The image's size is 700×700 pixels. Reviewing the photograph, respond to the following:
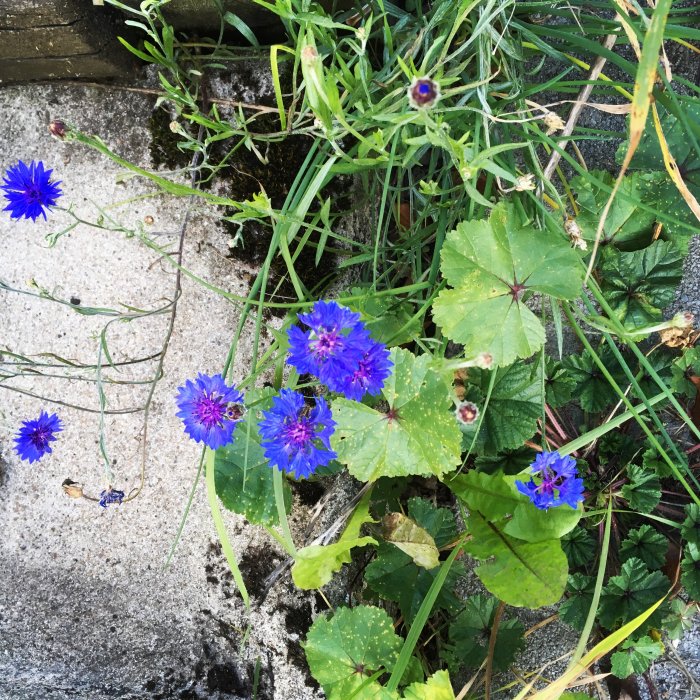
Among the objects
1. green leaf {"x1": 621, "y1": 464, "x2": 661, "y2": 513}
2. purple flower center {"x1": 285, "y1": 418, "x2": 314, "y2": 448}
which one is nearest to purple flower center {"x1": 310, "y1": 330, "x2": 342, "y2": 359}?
purple flower center {"x1": 285, "y1": 418, "x2": 314, "y2": 448}

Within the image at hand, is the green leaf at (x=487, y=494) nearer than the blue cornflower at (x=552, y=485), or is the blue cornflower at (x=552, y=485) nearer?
the blue cornflower at (x=552, y=485)

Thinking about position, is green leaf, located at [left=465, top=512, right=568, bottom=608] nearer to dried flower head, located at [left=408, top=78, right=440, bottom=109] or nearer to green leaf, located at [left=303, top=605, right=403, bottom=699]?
green leaf, located at [left=303, top=605, right=403, bottom=699]

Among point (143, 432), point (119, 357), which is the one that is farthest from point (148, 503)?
point (119, 357)

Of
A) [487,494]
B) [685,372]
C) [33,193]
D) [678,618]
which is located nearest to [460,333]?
[487,494]

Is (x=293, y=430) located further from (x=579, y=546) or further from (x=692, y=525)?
(x=692, y=525)

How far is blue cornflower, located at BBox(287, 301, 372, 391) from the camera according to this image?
0.71 meters

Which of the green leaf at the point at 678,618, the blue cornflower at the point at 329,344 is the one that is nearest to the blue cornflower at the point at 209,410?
the blue cornflower at the point at 329,344

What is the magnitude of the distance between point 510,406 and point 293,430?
43cm

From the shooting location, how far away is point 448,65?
1.02 metres

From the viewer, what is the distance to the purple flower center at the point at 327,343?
71 cm

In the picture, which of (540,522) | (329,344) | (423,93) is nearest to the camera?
(423,93)

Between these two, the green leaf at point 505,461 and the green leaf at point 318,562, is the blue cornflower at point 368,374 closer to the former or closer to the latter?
the green leaf at point 318,562

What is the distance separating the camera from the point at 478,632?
1.16 metres

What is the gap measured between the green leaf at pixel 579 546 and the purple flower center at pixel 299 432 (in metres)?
0.59
